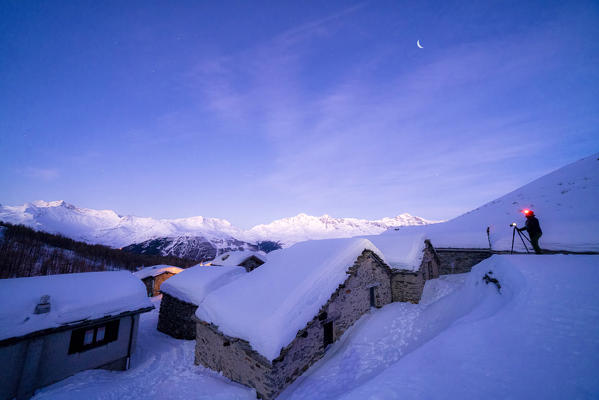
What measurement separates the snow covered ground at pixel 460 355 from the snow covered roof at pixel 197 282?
12.9 feet

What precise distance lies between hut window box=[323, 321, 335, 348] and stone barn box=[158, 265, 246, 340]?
11092 mm

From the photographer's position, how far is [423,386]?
3949 millimetres

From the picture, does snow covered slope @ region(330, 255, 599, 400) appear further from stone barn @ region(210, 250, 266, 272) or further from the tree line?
the tree line

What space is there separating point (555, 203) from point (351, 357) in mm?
27462

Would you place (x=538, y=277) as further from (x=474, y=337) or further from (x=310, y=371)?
(x=310, y=371)

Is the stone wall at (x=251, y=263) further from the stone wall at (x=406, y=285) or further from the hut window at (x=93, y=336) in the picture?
the stone wall at (x=406, y=285)

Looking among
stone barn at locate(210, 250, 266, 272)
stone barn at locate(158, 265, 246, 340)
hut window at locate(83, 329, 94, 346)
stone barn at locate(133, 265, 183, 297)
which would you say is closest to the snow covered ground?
hut window at locate(83, 329, 94, 346)

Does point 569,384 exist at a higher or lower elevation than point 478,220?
lower

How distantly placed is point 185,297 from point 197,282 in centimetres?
132

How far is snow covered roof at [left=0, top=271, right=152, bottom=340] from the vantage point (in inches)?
383

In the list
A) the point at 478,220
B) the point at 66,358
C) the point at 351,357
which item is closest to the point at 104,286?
the point at 66,358

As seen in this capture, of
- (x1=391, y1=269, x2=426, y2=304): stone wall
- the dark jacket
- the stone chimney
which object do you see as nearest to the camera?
the stone chimney

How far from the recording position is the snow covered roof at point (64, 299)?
9.73 meters

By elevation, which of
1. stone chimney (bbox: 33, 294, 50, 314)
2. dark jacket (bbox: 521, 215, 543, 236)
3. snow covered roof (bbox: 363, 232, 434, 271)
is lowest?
stone chimney (bbox: 33, 294, 50, 314)
